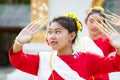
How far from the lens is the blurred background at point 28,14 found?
21.7ft

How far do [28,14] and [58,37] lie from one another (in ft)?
27.9

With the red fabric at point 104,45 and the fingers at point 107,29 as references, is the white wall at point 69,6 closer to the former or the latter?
the red fabric at point 104,45

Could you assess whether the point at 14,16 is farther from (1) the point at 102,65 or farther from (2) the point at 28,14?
(1) the point at 102,65

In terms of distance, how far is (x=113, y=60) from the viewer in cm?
318

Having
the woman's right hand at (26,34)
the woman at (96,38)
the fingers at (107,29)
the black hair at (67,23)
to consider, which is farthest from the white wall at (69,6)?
the woman's right hand at (26,34)

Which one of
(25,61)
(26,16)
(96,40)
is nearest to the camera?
(25,61)

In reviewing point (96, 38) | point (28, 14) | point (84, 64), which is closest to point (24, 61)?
point (84, 64)

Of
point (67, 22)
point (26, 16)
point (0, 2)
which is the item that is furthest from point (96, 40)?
point (0, 2)

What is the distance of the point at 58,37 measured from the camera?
3227mm

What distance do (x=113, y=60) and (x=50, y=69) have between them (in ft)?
1.36

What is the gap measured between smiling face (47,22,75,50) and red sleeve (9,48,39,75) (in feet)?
0.48

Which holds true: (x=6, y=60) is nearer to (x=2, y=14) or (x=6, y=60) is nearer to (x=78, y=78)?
(x=2, y=14)

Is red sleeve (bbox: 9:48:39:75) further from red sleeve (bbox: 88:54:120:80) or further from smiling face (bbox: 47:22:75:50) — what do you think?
red sleeve (bbox: 88:54:120:80)

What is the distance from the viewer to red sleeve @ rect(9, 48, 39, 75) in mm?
3109
